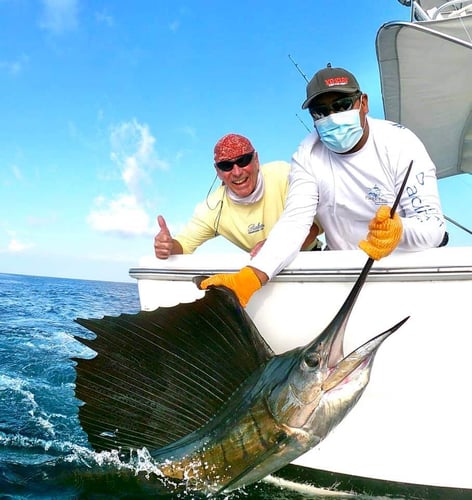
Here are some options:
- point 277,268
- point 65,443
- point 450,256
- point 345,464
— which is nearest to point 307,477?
point 345,464

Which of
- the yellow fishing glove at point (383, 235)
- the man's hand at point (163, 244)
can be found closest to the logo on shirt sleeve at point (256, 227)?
the man's hand at point (163, 244)

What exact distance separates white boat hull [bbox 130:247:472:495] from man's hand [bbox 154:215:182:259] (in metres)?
0.66

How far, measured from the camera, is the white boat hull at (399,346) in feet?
6.38

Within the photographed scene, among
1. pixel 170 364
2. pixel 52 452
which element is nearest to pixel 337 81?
pixel 170 364

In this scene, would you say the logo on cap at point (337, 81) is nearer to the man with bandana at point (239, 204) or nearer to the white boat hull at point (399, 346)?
the white boat hull at point (399, 346)

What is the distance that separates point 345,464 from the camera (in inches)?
85.7

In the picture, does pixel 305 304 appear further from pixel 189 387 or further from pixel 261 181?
pixel 261 181

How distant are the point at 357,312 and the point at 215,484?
2.87 ft

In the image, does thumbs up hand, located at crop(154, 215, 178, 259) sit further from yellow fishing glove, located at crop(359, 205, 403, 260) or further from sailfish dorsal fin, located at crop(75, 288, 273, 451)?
yellow fishing glove, located at crop(359, 205, 403, 260)

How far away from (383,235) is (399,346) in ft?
1.64

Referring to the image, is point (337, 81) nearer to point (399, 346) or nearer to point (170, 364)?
point (399, 346)

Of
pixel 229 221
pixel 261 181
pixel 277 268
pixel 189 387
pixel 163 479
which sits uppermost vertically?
pixel 261 181

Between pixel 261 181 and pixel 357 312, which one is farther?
pixel 261 181

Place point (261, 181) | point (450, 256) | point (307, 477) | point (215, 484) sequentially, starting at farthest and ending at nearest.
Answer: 1. point (261, 181)
2. point (307, 477)
3. point (450, 256)
4. point (215, 484)
